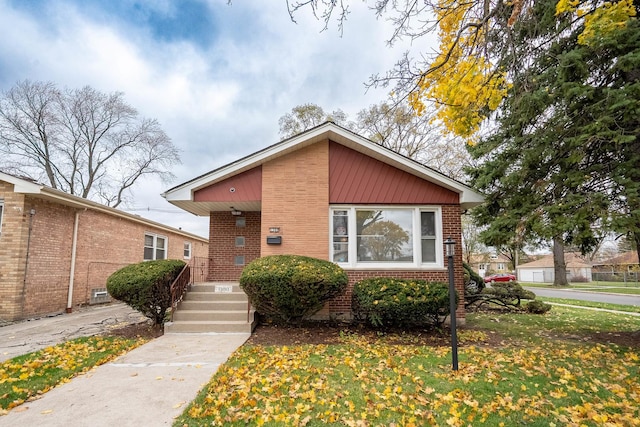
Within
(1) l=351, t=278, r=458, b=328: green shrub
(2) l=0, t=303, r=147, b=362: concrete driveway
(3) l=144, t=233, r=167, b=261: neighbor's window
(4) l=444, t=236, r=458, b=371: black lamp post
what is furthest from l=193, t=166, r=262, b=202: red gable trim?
(3) l=144, t=233, r=167, b=261: neighbor's window

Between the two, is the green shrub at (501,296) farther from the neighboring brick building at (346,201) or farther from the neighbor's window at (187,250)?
the neighbor's window at (187,250)

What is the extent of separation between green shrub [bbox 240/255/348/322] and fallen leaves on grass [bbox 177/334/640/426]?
1233mm

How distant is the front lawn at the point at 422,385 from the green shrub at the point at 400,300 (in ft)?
2.15

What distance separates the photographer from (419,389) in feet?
13.8

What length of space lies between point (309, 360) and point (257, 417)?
2.08 metres

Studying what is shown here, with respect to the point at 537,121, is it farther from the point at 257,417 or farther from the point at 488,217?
the point at 257,417

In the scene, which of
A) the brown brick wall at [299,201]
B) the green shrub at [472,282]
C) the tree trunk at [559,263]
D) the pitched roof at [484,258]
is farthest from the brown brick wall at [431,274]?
the pitched roof at [484,258]

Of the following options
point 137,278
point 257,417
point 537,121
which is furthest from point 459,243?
point 137,278

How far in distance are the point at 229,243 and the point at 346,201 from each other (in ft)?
14.3

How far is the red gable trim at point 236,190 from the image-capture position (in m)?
9.09

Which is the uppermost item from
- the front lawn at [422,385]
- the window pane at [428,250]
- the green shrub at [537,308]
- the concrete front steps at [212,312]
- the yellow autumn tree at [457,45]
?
the yellow autumn tree at [457,45]

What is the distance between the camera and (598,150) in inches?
271

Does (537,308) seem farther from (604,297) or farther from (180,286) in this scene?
(604,297)

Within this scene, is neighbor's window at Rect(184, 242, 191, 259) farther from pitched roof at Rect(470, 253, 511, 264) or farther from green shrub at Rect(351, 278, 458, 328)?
pitched roof at Rect(470, 253, 511, 264)
